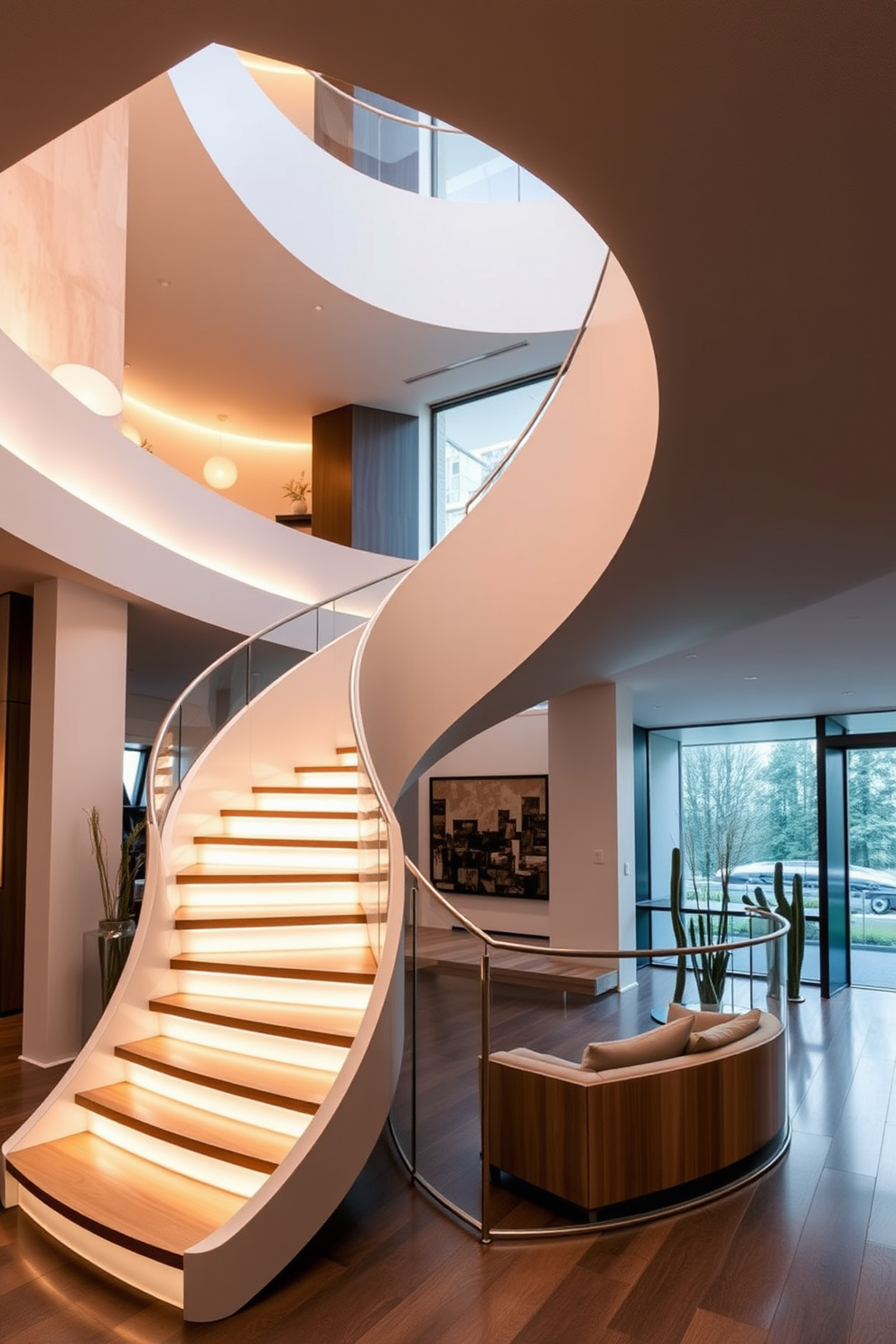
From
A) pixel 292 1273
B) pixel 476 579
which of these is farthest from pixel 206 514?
pixel 292 1273

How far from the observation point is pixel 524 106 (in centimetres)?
206

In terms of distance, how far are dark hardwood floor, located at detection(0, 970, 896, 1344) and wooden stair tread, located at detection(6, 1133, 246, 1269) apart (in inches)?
9.4

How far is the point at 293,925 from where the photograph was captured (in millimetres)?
5668

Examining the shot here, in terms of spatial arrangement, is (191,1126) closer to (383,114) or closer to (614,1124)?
(614,1124)

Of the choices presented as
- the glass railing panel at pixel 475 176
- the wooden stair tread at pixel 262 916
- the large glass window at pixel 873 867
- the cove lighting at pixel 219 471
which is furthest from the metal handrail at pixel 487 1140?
the glass railing panel at pixel 475 176

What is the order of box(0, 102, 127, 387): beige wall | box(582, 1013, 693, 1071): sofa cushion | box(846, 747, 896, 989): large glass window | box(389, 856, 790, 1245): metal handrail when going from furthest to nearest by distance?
box(846, 747, 896, 989): large glass window
box(0, 102, 127, 387): beige wall
box(582, 1013, 693, 1071): sofa cushion
box(389, 856, 790, 1245): metal handrail

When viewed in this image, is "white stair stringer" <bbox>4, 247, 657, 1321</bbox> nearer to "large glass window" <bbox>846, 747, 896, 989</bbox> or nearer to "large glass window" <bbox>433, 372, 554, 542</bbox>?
"large glass window" <bbox>846, 747, 896, 989</bbox>

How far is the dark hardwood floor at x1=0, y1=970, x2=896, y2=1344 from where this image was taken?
3.45 m

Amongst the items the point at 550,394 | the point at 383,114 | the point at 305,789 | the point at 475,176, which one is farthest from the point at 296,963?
the point at 383,114

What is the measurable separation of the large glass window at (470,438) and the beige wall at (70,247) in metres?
6.13

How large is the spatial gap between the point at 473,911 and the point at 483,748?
215 centimetres

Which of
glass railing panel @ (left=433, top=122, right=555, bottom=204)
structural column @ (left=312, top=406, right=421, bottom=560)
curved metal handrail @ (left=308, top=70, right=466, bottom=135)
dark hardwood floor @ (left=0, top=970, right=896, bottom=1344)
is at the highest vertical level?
curved metal handrail @ (left=308, top=70, right=466, bottom=135)

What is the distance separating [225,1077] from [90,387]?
19.0 feet

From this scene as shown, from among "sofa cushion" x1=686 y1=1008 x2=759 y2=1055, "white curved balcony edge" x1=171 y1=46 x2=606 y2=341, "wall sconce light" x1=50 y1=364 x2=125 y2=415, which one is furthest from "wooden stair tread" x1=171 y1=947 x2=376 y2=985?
"white curved balcony edge" x1=171 y1=46 x2=606 y2=341
